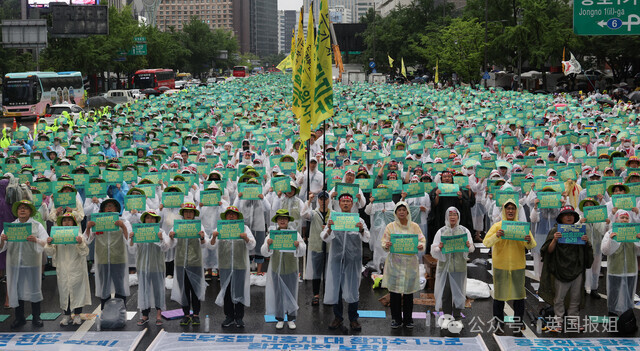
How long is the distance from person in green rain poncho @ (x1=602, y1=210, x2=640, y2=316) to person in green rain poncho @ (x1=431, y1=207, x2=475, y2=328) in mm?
1659

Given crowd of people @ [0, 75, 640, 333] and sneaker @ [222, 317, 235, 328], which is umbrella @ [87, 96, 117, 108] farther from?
sneaker @ [222, 317, 235, 328]

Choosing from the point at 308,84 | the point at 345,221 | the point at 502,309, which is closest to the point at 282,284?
the point at 345,221

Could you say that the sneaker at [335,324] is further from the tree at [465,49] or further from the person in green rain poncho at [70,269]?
the tree at [465,49]

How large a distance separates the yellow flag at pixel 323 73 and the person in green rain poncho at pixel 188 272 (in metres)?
2.36

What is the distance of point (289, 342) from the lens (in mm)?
9227

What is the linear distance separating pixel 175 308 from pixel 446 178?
4662 mm

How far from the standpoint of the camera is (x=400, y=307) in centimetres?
970

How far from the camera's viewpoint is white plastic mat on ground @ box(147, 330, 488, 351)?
9.03 m

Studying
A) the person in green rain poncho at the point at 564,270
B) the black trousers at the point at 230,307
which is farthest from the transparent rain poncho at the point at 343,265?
the person in green rain poncho at the point at 564,270

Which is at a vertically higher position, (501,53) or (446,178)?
(501,53)

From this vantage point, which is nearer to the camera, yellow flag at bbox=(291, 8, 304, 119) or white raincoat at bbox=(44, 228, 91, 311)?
white raincoat at bbox=(44, 228, 91, 311)

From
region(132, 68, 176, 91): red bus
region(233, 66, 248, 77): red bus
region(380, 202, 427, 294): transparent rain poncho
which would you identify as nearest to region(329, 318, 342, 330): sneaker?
region(380, 202, 427, 294): transparent rain poncho

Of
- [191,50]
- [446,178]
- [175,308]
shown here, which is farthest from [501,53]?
[191,50]

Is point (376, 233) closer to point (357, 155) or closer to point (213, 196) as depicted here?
point (213, 196)
